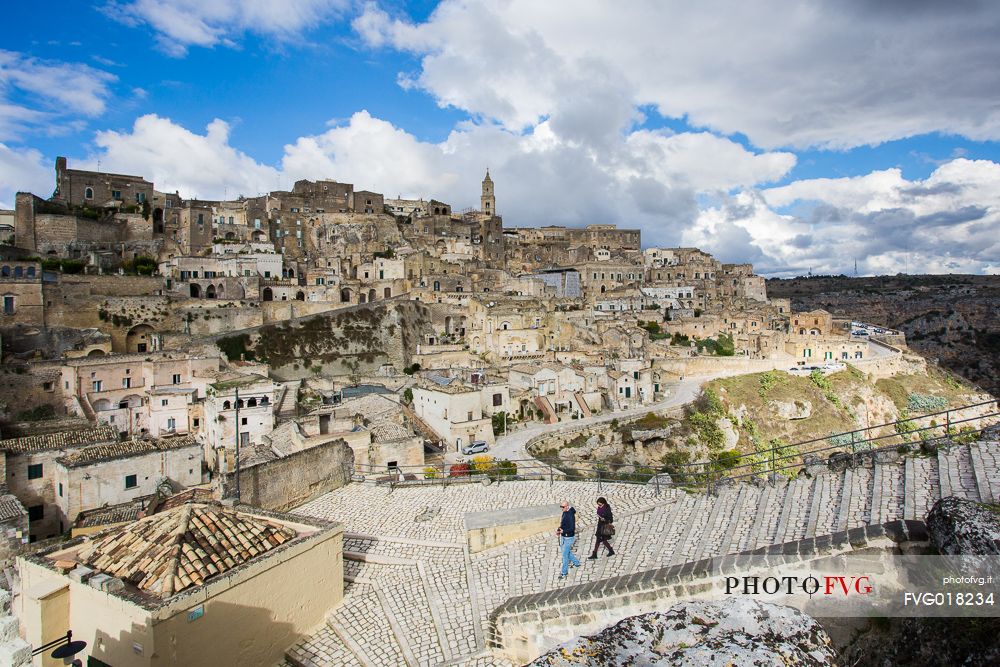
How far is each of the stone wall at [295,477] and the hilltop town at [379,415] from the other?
0.07m

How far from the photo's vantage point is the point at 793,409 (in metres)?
37.0

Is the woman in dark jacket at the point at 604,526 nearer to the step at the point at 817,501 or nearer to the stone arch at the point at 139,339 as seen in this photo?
the step at the point at 817,501

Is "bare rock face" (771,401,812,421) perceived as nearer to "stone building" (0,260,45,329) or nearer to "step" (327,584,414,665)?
"step" (327,584,414,665)

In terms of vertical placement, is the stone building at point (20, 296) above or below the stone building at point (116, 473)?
above

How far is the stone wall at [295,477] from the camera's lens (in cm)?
1336

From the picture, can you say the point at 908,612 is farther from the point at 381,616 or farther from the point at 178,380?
the point at 178,380

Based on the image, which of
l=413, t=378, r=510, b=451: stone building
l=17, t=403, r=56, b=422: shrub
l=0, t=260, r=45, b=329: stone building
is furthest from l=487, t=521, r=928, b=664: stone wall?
l=0, t=260, r=45, b=329: stone building

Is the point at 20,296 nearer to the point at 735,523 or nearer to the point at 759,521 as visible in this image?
the point at 735,523

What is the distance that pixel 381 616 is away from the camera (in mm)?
8938

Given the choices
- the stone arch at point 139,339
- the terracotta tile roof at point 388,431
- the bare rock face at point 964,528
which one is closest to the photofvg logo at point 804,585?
the bare rock face at point 964,528

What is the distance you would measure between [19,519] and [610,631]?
1915 centimetres

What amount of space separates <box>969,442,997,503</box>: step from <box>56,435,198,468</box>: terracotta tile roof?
23.3 meters

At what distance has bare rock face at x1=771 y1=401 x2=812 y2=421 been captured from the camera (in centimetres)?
3670

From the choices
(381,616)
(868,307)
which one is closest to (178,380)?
(381,616)
